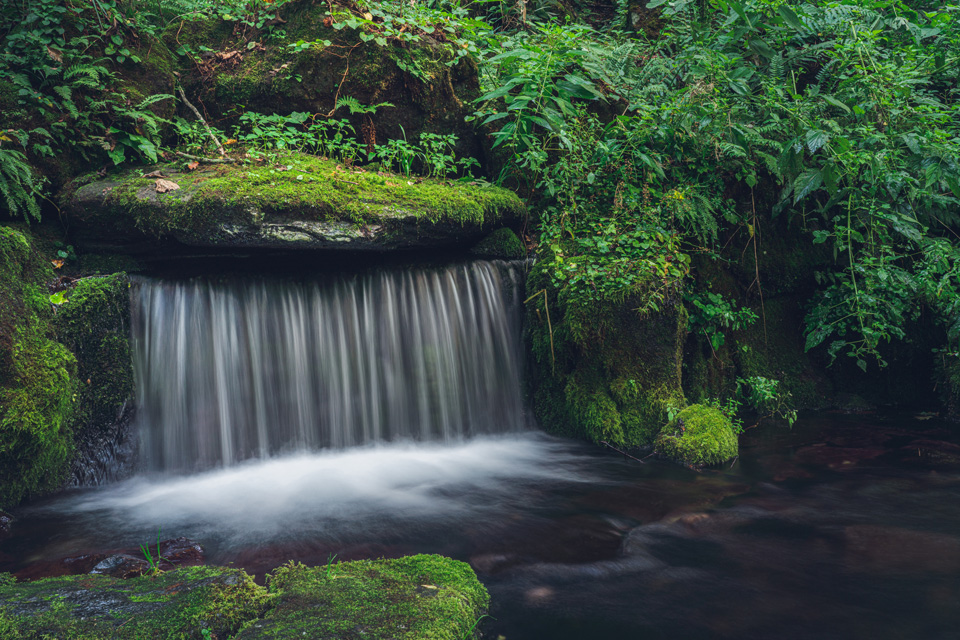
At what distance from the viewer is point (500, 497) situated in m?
4.24

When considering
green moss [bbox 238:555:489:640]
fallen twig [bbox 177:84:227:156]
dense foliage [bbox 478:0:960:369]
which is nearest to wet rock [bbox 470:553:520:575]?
green moss [bbox 238:555:489:640]

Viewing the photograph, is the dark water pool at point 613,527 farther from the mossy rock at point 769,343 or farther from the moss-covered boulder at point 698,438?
the mossy rock at point 769,343

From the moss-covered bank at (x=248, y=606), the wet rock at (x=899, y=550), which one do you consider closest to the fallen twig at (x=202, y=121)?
the moss-covered bank at (x=248, y=606)

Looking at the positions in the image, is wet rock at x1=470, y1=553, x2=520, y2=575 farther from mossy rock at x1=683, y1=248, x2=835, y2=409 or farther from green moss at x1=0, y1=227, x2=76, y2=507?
mossy rock at x1=683, y1=248, x2=835, y2=409

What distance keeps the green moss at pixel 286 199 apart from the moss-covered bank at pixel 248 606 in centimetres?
291

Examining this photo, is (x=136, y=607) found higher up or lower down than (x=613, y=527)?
higher up

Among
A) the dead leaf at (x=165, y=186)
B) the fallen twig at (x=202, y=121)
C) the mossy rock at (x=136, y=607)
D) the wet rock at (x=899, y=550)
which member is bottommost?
the wet rock at (x=899, y=550)

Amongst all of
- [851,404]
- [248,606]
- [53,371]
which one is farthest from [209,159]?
[851,404]

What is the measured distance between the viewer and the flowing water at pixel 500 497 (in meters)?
2.83

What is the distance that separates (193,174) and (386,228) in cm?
180

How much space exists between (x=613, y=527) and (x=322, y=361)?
300cm

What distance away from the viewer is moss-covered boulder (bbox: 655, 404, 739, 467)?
185 inches

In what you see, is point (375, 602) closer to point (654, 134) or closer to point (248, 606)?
point (248, 606)

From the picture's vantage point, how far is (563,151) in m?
6.23
